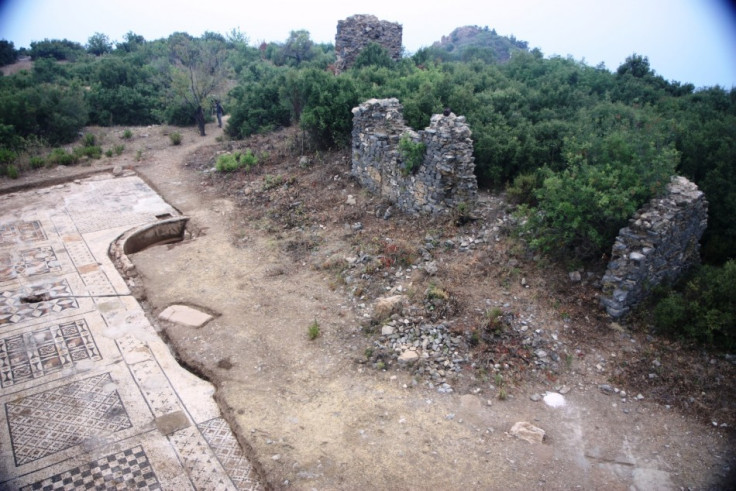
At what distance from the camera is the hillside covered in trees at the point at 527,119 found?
753 centimetres

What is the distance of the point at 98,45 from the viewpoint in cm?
3544

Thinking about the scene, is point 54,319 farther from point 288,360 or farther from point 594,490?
point 594,490

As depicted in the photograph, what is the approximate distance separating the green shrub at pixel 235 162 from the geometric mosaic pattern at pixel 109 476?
34.5ft

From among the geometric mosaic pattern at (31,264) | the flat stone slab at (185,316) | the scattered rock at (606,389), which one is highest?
the scattered rock at (606,389)

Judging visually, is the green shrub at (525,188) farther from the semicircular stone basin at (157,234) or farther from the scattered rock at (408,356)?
the semicircular stone basin at (157,234)

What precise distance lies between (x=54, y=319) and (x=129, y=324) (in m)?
1.27

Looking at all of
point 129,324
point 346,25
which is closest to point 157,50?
point 346,25

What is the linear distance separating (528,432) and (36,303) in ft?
27.2

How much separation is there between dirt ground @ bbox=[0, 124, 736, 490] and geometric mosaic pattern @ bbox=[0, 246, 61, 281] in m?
1.70

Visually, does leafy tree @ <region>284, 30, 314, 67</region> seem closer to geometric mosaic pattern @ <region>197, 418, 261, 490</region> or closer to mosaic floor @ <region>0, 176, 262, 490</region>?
mosaic floor @ <region>0, 176, 262, 490</region>

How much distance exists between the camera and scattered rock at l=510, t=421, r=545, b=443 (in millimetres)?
5506

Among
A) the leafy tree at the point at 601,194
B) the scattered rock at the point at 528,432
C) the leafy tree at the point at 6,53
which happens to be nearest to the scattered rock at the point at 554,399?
the scattered rock at the point at 528,432

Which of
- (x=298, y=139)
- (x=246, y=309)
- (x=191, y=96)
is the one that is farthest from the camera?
(x=191, y=96)

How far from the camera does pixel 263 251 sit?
32.8 ft
